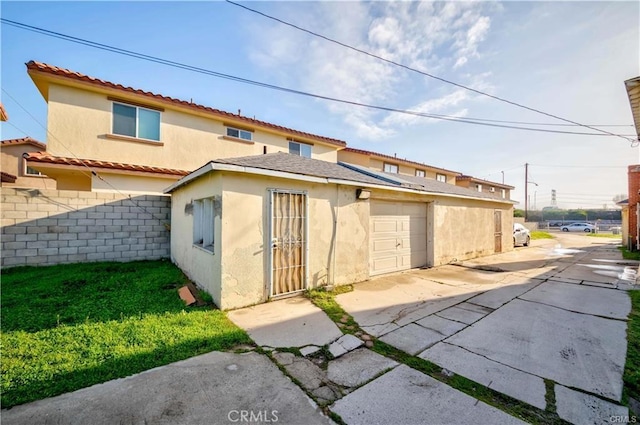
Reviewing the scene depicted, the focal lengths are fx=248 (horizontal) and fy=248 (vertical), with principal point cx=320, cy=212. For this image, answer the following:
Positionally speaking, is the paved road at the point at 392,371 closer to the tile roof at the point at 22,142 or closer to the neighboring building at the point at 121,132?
the neighboring building at the point at 121,132

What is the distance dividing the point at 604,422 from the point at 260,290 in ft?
15.7

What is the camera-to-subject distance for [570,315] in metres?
4.63

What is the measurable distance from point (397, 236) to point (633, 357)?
17.4ft

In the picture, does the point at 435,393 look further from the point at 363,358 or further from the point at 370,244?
the point at 370,244

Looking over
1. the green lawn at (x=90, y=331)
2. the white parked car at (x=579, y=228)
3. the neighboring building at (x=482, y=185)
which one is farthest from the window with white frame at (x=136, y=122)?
the white parked car at (x=579, y=228)

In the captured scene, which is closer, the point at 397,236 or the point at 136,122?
the point at 397,236

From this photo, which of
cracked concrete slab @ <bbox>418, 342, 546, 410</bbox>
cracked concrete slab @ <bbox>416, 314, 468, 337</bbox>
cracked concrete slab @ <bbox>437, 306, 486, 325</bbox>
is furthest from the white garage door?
cracked concrete slab @ <bbox>418, 342, 546, 410</bbox>

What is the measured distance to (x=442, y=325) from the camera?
4.23 metres

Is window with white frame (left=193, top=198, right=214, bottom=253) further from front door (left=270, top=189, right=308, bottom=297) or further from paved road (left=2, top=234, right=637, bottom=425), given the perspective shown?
paved road (left=2, top=234, right=637, bottom=425)

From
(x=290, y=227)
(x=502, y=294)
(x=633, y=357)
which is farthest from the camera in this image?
(x=502, y=294)

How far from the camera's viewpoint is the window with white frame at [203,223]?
5.90m

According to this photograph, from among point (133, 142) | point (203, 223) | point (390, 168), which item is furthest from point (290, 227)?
point (390, 168)

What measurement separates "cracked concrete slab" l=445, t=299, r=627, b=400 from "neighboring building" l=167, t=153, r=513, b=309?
10.6ft
